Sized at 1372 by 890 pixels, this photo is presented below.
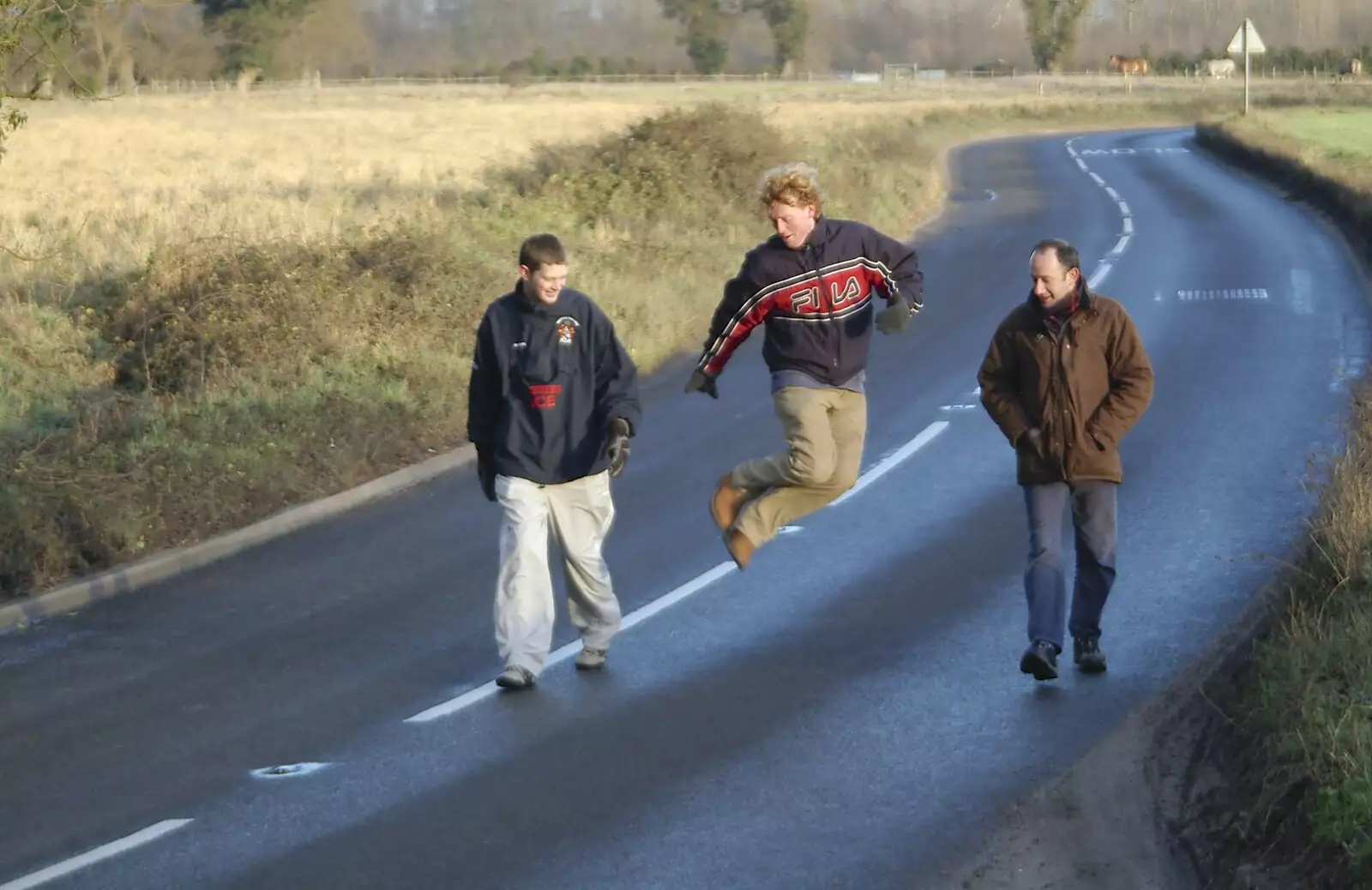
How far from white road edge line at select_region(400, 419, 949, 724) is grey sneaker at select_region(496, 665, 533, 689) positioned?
0.28 ft

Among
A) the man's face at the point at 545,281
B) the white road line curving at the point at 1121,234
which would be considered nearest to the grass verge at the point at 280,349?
the man's face at the point at 545,281

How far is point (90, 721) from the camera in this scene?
7.87 meters

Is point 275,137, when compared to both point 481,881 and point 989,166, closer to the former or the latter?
point 989,166

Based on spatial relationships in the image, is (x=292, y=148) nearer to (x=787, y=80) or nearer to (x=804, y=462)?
(x=804, y=462)

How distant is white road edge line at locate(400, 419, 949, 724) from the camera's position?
7.83 meters

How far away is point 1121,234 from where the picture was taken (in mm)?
27781

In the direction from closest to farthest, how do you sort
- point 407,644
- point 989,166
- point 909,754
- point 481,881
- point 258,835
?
point 481,881 → point 258,835 → point 909,754 → point 407,644 → point 989,166

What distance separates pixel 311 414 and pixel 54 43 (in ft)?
13.2

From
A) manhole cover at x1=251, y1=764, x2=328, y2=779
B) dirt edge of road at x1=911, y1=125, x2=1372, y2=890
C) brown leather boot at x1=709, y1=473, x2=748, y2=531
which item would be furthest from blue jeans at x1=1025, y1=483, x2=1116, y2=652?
manhole cover at x1=251, y1=764, x2=328, y2=779

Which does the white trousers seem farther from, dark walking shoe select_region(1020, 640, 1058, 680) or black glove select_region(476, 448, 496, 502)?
dark walking shoe select_region(1020, 640, 1058, 680)

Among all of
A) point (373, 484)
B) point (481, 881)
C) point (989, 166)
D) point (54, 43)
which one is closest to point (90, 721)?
point (481, 881)

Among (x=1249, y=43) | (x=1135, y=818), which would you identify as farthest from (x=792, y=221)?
(x=1249, y=43)

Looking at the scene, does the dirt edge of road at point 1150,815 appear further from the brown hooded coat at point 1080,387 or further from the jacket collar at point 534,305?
the jacket collar at point 534,305

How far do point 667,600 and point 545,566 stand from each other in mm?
1495
